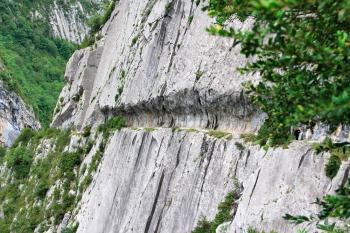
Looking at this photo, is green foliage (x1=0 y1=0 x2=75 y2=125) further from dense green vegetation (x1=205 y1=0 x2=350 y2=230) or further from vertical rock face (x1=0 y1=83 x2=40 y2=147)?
dense green vegetation (x1=205 y1=0 x2=350 y2=230)

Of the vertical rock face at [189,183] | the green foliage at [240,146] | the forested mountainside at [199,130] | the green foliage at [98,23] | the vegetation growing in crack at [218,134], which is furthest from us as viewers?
the green foliage at [98,23]

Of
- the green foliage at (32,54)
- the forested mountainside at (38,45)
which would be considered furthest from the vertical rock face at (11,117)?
the green foliage at (32,54)

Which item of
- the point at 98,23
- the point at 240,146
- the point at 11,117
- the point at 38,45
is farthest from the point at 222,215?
the point at 38,45

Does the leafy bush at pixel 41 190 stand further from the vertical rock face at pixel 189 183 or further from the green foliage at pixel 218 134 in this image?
the green foliage at pixel 218 134

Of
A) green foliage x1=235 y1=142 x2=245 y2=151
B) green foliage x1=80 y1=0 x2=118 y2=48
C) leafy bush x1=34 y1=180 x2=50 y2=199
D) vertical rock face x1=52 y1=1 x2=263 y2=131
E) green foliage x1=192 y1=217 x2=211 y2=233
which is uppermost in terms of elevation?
green foliage x1=80 y1=0 x2=118 y2=48

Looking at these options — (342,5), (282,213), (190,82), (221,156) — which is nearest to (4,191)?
(190,82)

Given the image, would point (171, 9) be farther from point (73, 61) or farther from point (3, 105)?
point (3, 105)

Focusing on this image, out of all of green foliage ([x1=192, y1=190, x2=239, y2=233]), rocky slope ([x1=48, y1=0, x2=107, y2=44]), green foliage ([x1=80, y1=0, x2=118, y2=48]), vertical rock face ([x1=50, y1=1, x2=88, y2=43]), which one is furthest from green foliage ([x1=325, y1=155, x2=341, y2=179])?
vertical rock face ([x1=50, y1=1, x2=88, y2=43])
